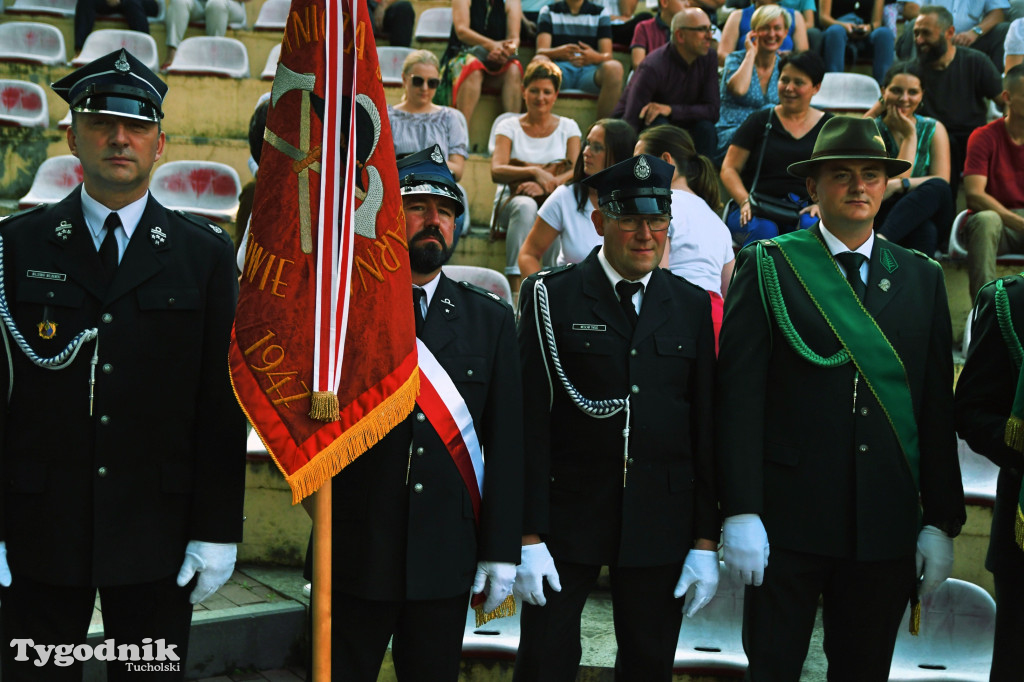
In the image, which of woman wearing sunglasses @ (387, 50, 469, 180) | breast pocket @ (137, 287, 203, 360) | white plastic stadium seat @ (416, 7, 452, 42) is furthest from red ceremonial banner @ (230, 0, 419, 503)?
white plastic stadium seat @ (416, 7, 452, 42)

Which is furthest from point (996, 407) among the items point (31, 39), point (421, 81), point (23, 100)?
point (31, 39)

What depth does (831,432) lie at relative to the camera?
271 centimetres

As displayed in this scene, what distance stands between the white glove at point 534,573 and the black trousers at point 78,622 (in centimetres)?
84

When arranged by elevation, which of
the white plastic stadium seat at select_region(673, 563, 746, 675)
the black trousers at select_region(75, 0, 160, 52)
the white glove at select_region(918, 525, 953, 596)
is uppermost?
the black trousers at select_region(75, 0, 160, 52)

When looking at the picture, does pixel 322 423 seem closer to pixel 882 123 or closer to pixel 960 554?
pixel 960 554

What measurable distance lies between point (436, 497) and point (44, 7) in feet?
27.0

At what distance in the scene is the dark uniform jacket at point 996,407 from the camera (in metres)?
2.71

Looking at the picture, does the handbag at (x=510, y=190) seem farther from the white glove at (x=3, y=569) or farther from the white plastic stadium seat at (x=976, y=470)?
the white glove at (x=3, y=569)

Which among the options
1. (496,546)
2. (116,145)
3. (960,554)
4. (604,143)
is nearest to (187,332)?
(116,145)

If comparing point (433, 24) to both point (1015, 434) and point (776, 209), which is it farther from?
point (1015, 434)

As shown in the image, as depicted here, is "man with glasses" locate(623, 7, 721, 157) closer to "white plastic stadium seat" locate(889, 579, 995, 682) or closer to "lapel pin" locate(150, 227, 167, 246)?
"white plastic stadium seat" locate(889, 579, 995, 682)

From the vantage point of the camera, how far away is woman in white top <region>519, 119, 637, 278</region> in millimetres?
4043

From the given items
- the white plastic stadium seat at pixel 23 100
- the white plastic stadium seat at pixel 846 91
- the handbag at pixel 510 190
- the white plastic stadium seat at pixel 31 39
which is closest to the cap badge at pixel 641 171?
the handbag at pixel 510 190

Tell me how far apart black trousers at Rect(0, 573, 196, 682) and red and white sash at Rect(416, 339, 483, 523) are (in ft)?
2.38
